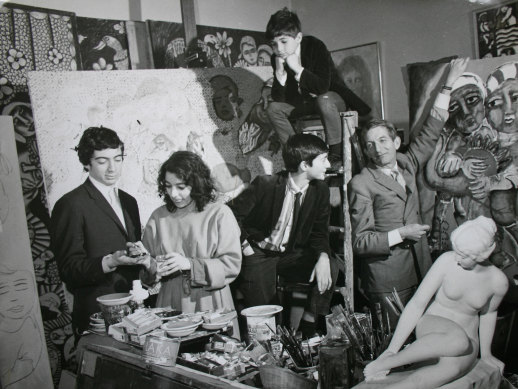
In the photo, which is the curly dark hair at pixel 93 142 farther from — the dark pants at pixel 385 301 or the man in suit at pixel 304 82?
the dark pants at pixel 385 301

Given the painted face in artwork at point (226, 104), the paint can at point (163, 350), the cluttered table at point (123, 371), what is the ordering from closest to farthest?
the cluttered table at point (123, 371), the paint can at point (163, 350), the painted face in artwork at point (226, 104)

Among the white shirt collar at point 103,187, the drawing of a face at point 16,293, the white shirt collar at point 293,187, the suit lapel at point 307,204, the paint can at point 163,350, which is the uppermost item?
the white shirt collar at point 103,187

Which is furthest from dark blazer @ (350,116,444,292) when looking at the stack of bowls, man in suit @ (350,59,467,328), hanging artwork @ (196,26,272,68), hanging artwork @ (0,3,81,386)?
hanging artwork @ (0,3,81,386)

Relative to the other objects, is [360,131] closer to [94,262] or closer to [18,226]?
[94,262]

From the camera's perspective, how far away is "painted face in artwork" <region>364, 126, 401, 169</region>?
212 centimetres

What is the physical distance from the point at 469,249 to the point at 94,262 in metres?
1.70

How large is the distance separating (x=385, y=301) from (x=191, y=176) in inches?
43.3

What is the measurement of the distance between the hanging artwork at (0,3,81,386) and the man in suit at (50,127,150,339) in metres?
0.07

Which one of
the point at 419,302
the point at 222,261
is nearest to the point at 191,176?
the point at 222,261

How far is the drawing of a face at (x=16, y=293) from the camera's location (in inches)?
103

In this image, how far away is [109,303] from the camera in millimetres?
2639

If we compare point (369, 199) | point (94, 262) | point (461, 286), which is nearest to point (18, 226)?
point (94, 262)

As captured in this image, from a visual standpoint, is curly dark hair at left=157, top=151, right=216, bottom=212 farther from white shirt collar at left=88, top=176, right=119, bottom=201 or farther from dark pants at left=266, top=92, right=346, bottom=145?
dark pants at left=266, top=92, right=346, bottom=145

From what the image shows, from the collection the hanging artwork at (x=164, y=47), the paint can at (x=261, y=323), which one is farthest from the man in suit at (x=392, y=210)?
the hanging artwork at (x=164, y=47)
